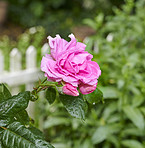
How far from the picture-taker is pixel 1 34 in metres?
7.82

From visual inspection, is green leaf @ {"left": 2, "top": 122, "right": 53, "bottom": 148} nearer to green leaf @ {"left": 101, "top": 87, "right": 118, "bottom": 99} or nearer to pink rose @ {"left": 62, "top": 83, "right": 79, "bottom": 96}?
pink rose @ {"left": 62, "top": 83, "right": 79, "bottom": 96}

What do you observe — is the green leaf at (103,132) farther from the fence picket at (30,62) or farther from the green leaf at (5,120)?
the green leaf at (5,120)

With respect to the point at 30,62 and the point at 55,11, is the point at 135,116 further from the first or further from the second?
the point at 55,11

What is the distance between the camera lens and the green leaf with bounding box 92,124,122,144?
2.09m

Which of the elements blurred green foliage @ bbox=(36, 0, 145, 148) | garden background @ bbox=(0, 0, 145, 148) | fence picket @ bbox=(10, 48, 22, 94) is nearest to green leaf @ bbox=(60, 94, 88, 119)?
garden background @ bbox=(0, 0, 145, 148)

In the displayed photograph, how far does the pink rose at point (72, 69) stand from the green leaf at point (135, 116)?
4.72 ft

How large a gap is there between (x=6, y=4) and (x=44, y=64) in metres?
8.01

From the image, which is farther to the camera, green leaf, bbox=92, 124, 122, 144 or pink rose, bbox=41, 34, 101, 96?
green leaf, bbox=92, 124, 122, 144

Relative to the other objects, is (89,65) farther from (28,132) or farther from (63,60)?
(28,132)

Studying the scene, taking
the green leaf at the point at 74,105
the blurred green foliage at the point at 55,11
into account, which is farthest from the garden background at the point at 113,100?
the blurred green foliage at the point at 55,11

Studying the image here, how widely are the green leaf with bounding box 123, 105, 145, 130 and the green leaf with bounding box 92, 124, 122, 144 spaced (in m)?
0.16

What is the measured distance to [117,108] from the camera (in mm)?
2283

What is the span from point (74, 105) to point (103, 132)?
1486mm

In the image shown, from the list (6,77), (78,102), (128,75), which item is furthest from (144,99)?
(78,102)
